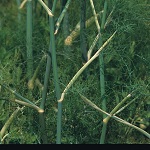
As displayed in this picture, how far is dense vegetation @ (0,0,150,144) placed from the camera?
6.25 feet

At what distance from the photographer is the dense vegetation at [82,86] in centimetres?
191

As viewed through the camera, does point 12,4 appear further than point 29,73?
Yes

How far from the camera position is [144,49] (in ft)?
7.98

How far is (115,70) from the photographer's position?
7.89 ft

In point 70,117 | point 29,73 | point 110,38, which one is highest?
point 110,38

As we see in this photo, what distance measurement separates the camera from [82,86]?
1.92 m

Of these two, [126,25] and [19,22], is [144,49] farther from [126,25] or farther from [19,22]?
[19,22]
